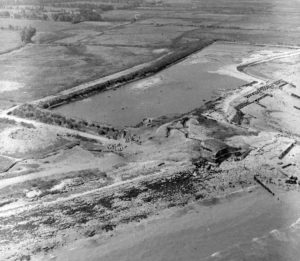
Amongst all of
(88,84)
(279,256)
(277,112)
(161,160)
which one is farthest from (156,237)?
(88,84)

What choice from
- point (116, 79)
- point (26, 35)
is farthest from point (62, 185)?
point (26, 35)

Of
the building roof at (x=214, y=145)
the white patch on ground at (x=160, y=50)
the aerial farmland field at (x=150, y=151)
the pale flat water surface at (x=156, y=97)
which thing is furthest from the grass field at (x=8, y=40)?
the building roof at (x=214, y=145)

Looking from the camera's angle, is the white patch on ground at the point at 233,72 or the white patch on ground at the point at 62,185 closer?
Result: the white patch on ground at the point at 62,185

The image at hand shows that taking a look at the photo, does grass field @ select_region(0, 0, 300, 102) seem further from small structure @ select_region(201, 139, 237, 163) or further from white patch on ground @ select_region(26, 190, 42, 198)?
small structure @ select_region(201, 139, 237, 163)

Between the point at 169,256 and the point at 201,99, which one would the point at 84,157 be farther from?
the point at 201,99

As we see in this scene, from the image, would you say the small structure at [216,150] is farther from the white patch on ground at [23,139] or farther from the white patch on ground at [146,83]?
the white patch on ground at [146,83]

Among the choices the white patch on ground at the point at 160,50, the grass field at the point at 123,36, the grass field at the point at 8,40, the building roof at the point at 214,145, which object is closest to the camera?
the building roof at the point at 214,145

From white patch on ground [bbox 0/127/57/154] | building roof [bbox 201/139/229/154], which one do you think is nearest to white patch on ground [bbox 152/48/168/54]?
white patch on ground [bbox 0/127/57/154]
